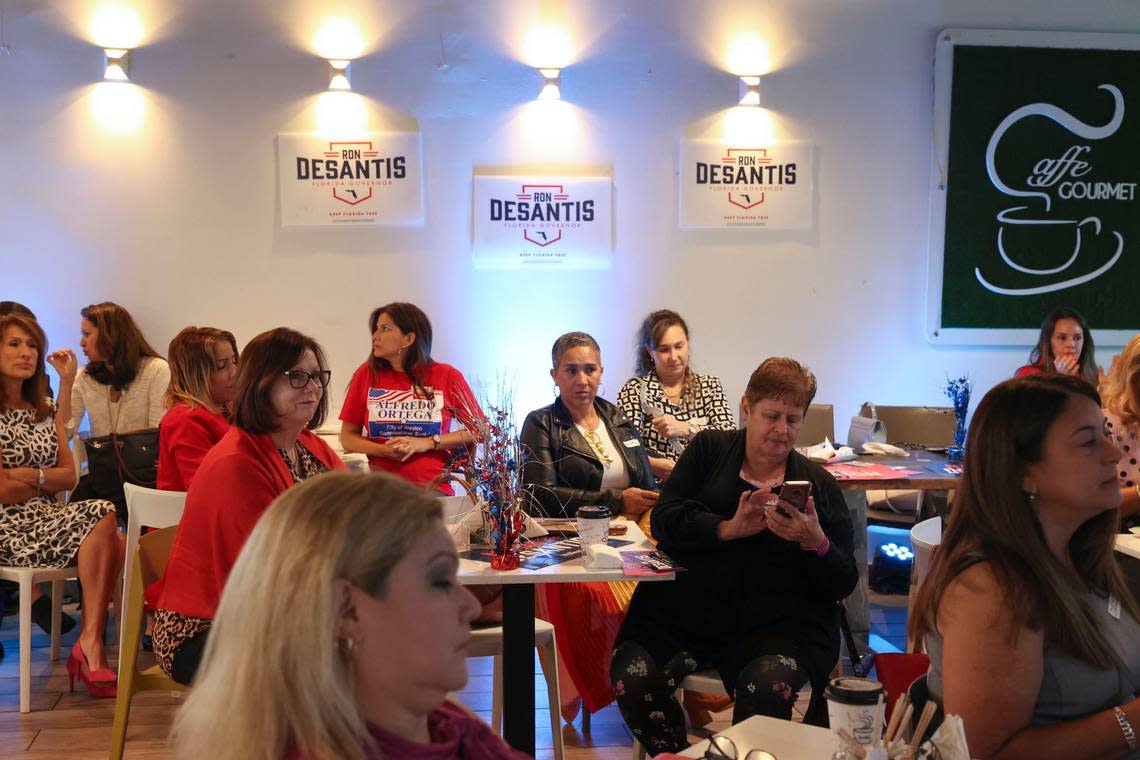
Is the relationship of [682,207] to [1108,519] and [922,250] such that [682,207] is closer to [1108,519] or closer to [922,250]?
[922,250]

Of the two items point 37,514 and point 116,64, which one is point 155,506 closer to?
point 37,514

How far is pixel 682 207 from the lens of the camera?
6734mm

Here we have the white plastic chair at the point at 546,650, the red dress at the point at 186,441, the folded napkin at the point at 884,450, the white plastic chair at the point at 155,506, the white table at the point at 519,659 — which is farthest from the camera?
the folded napkin at the point at 884,450

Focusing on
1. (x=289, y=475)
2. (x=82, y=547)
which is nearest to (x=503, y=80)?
(x=82, y=547)

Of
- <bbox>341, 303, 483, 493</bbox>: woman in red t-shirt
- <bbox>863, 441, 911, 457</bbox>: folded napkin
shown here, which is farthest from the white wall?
<bbox>863, 441, 911, 457</bbox>: folded napkin

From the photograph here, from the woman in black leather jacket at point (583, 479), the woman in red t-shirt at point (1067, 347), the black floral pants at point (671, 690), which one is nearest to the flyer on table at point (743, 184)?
the woman in red t-shirt at point (1067, 347)

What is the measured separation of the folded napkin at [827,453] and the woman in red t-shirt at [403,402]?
1.62 m

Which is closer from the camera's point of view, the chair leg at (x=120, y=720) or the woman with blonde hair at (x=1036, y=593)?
the woman with blonde hair at (x=1036, y=593)

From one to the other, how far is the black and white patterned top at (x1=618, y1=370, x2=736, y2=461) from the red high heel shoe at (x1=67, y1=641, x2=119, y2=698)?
250cm

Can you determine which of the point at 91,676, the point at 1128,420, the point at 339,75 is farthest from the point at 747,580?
the point at 339,75

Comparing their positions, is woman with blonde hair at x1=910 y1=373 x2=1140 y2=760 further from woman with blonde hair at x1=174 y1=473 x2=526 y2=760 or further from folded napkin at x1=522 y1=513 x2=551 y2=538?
folded napkin at x1=522 y1=513 x2=551 y2=538

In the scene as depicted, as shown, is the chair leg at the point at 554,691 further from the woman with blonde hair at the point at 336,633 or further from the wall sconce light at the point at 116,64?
the wall sconce light at the point at 116,64

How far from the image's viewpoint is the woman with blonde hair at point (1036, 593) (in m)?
1.91

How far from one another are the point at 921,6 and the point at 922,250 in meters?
1.49
